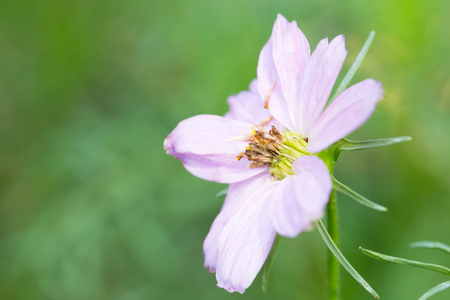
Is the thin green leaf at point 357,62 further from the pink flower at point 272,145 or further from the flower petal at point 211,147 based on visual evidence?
the flower petal at point 211,147

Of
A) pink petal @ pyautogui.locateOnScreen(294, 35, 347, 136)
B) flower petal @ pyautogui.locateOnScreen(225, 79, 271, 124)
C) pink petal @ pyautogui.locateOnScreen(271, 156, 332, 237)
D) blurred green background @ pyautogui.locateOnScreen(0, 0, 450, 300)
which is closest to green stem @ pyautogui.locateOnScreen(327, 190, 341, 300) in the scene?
pink petal @ pyautogui.locateOnScreen(271, 156, 332, 237)

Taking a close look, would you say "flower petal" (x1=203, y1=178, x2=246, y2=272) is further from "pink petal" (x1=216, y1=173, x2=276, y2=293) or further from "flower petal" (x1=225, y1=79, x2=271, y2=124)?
"flower petal" (x1=225, y1=79, x2=271, y2=124)

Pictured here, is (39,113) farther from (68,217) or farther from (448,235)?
(448,235)

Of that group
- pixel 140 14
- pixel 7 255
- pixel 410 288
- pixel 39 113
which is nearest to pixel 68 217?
pixel 7 255

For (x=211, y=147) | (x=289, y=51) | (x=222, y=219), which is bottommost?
(x=222, y=219)

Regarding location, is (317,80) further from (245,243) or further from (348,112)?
(245,243)

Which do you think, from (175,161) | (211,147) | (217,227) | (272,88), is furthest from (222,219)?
(175,161)
